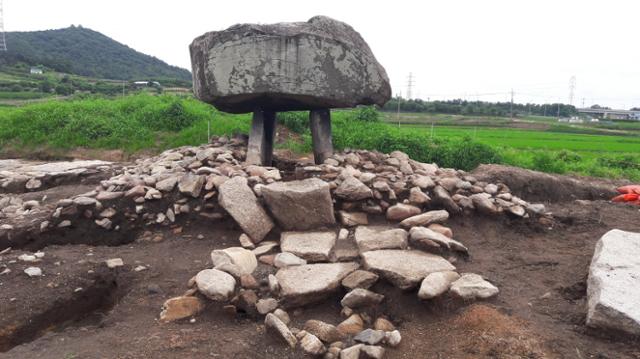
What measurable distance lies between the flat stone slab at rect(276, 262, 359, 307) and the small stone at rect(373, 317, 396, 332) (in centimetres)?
47

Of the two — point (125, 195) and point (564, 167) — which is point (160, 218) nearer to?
point (125, 195)

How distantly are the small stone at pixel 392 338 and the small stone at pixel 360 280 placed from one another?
1.98ft

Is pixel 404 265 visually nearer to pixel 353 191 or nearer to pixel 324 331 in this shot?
pixel 324 331

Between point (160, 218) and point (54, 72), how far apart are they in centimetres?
5751

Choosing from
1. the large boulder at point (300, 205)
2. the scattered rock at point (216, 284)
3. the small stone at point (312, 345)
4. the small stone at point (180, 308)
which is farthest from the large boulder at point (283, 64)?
the small stone at point (312, 345)

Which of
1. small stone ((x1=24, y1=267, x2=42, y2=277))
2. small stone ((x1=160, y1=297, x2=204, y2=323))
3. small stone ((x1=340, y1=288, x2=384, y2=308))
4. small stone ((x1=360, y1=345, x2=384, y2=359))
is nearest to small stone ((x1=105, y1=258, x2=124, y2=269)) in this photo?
small stone ((x1=24, y1=267, x2=42, y2=277))

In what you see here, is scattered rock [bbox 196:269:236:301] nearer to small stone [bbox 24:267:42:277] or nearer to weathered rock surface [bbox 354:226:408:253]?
weathered rock surface [bbox 354:226:408:253]

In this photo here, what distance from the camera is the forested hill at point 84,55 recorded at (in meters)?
59.8

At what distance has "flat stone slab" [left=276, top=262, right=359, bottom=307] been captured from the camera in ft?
12.0

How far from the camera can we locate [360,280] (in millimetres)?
3775

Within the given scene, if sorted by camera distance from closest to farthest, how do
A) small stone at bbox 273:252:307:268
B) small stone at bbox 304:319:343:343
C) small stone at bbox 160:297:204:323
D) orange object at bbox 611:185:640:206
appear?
small stone at bbox 304:319:343:343, small stone at bbox 160:297:204:323, small stone at bbox 273:252:307:268, orange object at bbox 611:185:640:206

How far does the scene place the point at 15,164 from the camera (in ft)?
31.7

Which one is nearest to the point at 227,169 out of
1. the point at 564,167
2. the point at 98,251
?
the point at 98,251

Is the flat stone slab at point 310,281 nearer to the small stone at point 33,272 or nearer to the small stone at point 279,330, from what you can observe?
the small stone at point 279,330
